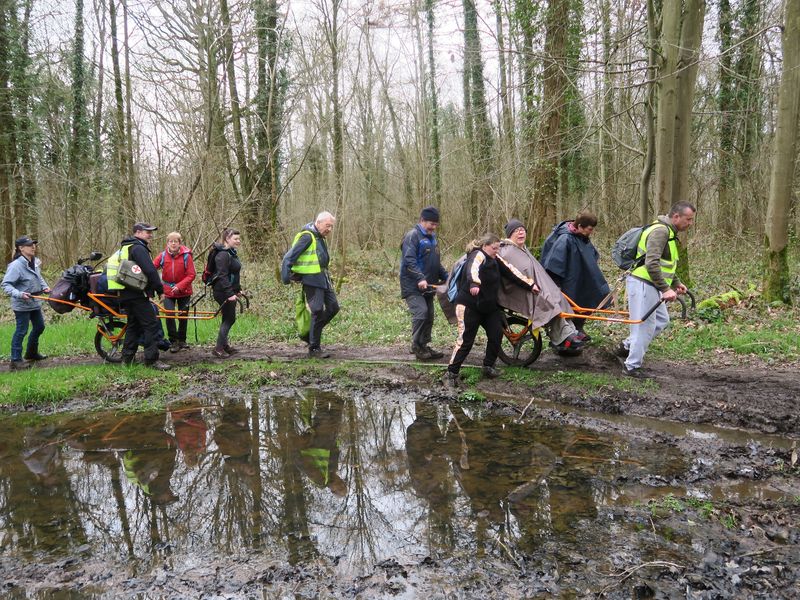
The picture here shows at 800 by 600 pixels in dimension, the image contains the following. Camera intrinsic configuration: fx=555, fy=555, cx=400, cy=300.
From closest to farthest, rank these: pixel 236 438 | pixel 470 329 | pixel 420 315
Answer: pixel 236 438 → pixel 470 329 → pixel 420 315

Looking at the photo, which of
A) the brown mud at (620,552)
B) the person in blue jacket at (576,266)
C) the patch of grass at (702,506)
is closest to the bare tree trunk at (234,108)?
the person in blue jacket at (576,266)

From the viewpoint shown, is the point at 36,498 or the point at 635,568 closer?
the point at 635,568

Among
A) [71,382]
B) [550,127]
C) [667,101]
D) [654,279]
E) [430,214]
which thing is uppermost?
[550,127]

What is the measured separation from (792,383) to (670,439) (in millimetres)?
2372

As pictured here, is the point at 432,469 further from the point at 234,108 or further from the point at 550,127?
the point at 234,108

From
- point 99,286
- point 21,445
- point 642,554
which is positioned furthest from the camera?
point 99,286

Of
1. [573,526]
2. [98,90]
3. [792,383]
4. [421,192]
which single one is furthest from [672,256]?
[98,90]

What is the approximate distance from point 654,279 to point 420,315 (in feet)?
10.5

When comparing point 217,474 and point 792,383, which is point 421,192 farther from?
point 217,474

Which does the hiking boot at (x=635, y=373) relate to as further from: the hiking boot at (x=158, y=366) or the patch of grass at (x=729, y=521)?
the hiking boot at (x=158, y=366)

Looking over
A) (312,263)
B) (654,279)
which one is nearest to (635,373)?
(654,279)

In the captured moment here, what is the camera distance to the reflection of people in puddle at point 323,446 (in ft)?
16.3

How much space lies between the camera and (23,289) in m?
8.77

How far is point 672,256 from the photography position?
675 cm
